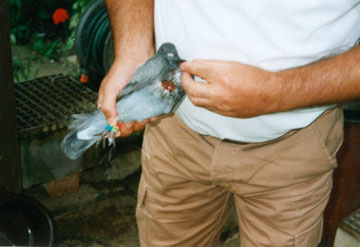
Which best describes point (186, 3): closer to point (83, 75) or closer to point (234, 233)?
point (234, 233)

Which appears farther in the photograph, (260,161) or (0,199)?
(0,199)

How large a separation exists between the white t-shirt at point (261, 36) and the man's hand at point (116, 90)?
190 millimetres

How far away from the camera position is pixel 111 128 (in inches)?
64.6

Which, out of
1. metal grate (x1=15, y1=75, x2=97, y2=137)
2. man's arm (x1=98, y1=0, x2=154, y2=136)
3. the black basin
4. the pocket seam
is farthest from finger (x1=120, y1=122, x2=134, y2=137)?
metal grate (x1=15, y1=75, x2=97, y2=137)

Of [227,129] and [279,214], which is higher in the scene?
[227,129]

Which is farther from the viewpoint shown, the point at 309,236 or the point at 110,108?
the point at 309,236

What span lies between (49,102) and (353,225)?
208cm

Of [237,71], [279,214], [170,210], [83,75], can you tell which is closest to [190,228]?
[170,210]

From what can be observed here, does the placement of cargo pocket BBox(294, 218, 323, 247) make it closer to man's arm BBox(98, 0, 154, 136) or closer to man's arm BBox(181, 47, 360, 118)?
man's arm BBox(181, 47, 360, 118)

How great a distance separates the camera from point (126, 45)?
5.85 ft

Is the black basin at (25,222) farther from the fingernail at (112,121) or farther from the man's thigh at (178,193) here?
the fingernail at (112,121)

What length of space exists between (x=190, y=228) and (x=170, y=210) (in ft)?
0.42

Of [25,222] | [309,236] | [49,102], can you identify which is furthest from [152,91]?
[49,102]

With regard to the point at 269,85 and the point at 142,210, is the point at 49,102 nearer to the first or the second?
the point at 142,210
